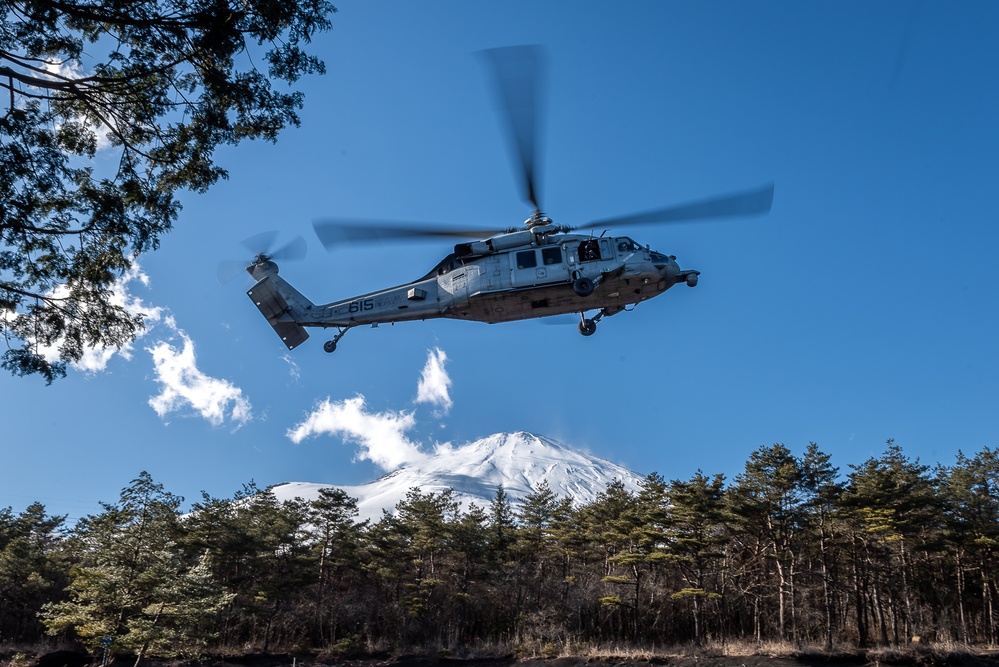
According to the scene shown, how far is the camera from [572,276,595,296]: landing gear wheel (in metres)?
14.9

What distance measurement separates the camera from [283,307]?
17750 mm

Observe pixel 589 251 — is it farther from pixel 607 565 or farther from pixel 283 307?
pixel 607 565

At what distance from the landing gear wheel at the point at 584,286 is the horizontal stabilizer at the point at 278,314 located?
25.3 ft

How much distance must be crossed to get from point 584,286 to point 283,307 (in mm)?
8375

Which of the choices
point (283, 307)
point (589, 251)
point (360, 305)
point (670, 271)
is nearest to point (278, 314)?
point (283, 307)

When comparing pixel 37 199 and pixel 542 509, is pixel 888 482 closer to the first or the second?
pixel 542 509

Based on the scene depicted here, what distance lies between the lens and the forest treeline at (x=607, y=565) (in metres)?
28.9

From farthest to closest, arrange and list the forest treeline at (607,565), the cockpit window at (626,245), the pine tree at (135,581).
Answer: the forest treeline at (607,565), the pine tree at (135,581), the cockpit window at (626,245)

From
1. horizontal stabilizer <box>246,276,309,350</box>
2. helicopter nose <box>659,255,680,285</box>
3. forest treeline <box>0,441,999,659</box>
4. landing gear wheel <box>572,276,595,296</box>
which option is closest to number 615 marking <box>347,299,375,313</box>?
horizontal stabilizer <box>246,276,309,350</box>

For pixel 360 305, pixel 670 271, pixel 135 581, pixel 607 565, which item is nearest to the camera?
pixel 670 271

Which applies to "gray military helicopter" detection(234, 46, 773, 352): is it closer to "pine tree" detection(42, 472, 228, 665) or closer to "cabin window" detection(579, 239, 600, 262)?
"cabin window" detection(579, 239, 600, 262)

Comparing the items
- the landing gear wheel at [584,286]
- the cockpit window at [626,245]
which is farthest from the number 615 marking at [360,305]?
the cockpit window at [626,245]

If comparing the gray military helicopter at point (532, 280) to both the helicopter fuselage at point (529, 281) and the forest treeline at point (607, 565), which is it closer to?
the helicopter fuselage at point (529, 281)

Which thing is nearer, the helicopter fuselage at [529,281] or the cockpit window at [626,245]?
the helicopter fuselage at [529,281]
